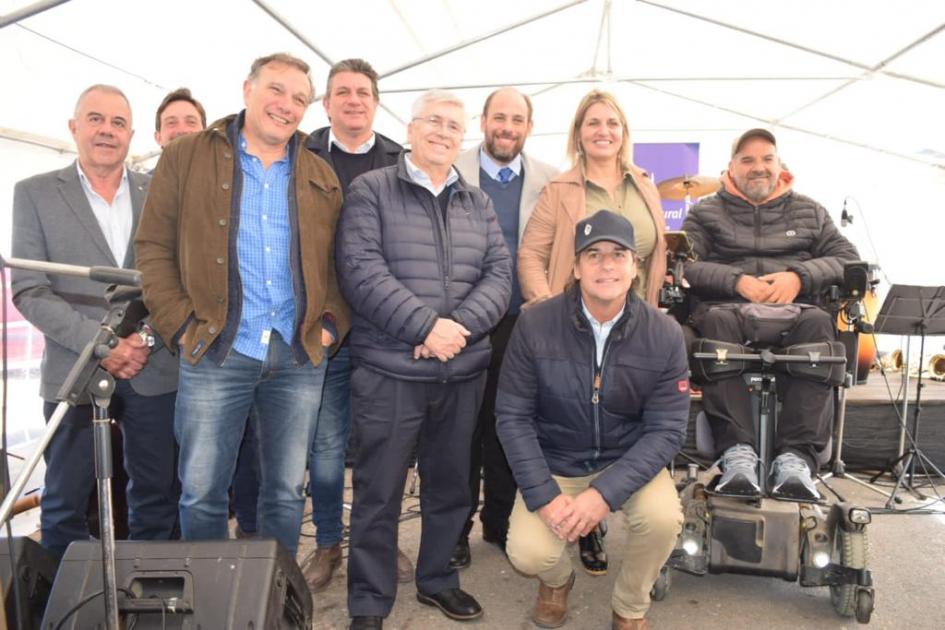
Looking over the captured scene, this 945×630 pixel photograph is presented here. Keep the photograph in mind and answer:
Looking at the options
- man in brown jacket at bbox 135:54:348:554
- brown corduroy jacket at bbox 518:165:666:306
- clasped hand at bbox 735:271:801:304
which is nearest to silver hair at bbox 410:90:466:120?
man in brown jacket at bbox 135:54:348:554

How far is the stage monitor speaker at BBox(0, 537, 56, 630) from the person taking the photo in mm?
1687

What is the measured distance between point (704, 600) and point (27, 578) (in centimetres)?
220

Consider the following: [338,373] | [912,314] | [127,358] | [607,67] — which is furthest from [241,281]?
[607,67]

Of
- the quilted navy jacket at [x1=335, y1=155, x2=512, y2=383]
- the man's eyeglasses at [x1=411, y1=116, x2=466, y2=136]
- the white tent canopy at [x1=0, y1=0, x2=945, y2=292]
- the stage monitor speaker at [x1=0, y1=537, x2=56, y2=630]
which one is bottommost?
the stage monitor speaker at [x1=0, y1=537, x2=56, y2=630]

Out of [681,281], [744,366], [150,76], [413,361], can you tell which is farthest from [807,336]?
[150,76]

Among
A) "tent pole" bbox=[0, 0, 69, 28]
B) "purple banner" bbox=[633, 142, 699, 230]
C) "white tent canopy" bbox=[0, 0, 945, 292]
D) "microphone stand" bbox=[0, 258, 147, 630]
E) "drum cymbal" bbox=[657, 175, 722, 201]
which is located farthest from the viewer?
"purple banner" bbox=[633, 142, 699, 230]

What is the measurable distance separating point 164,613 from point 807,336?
228cm

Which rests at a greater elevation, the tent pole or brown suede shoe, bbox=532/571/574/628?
the tent pole

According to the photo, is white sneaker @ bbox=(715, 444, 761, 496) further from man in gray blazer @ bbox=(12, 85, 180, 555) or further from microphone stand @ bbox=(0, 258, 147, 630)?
man in gray blazer @ bbox=(12, 85, 180, 555)

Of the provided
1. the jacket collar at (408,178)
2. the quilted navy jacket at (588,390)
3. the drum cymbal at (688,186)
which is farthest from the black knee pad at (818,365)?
the drum cymbal at (688,186)

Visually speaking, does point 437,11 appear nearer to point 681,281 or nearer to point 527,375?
point 681,281

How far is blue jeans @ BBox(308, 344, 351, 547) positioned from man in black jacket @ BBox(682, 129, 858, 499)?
4.53ft

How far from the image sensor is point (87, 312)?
229 cm

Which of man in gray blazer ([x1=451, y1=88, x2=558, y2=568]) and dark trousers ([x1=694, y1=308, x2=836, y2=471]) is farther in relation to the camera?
man in gray blazer ([x1=451, y1=88, x2=558, y2=568])
